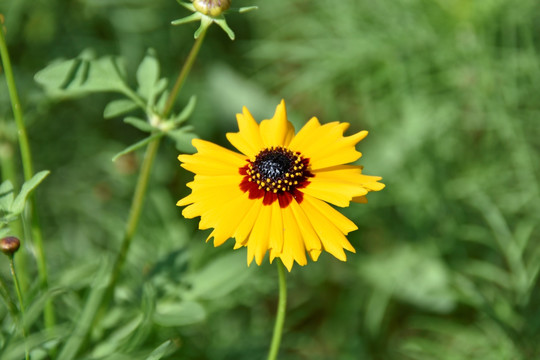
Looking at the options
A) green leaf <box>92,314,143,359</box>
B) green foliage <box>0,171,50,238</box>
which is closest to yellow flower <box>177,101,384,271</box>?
green foliage <box>0,171,50,238</box>

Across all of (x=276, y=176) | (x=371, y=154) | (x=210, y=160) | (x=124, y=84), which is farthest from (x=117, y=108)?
(x=371, y=154)

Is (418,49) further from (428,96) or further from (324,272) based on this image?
(324,272)

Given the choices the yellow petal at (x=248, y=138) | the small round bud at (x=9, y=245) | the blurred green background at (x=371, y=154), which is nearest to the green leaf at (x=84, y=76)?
the yellow petal at (x=248, y=138)

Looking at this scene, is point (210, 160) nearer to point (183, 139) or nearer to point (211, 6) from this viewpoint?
point (183, 139)

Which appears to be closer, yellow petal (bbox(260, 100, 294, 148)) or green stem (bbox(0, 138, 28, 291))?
yellow petal (bbox(260, 100, 294, 148))

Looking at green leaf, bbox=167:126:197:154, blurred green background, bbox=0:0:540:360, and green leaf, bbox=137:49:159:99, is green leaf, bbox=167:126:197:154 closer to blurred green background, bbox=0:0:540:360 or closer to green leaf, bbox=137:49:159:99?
green leaf, bbox=137:49:159:99

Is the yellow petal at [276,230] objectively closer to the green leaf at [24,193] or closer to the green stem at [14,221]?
the green leaf at [24,193]

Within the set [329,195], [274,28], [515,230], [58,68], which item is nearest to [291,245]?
[329,195]

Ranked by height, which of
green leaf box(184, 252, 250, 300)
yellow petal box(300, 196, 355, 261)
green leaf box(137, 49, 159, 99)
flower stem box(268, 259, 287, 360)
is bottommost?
green leaf box(184, 252, 250, 300)
